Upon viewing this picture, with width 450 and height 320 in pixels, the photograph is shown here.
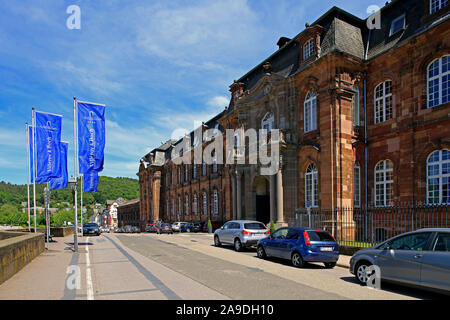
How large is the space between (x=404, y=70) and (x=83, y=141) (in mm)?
17823

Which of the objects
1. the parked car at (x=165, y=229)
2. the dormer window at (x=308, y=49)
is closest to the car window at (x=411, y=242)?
the dormer window at (x=308, y=49)

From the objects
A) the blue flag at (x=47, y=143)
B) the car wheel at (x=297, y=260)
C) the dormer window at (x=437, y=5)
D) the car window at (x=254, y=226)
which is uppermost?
the dormer window at (x=437, y=5)

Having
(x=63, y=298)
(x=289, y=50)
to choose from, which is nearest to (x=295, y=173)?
(x=289, y=50)

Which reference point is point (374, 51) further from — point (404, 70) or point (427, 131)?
point (427, 131)

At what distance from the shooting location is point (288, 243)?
39.2ft

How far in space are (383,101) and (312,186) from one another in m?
6.77

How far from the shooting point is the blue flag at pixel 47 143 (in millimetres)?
19359

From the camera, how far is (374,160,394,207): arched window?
59.7 ft

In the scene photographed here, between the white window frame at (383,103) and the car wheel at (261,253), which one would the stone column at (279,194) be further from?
the car wheel at (261,253)

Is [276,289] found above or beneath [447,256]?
beneath

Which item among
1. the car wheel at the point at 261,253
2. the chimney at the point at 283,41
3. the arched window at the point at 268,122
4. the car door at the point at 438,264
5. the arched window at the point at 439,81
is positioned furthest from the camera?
the chimney at the point at 283,41

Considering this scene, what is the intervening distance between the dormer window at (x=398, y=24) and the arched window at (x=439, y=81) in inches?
128

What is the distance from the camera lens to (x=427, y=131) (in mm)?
16422

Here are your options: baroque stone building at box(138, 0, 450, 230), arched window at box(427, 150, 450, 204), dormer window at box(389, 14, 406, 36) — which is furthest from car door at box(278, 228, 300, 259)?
dormer window at box(389, 14, 406, 36)
